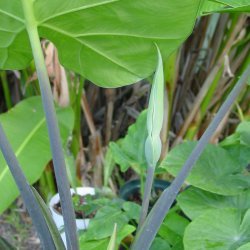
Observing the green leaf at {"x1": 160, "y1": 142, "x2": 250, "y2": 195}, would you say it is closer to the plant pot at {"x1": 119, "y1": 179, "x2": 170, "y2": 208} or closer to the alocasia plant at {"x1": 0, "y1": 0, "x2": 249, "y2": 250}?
the alocasia plant at {"x1": 0, "y1": 0, "x2": 249, "y2": 250}

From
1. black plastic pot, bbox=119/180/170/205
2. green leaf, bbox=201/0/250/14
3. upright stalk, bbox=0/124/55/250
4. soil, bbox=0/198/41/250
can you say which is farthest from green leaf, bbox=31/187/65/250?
soil, bbox=0/198/41/250

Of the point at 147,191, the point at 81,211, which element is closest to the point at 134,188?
the point at 81,211

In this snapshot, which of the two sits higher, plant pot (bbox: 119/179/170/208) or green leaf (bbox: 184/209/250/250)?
green leaf (bbox: 184/209/250/250)

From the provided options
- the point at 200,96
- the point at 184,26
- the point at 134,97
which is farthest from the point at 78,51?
the point at 134,97

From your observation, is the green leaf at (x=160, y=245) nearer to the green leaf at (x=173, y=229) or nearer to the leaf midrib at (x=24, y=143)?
the green leaf at (x=173, y=229)

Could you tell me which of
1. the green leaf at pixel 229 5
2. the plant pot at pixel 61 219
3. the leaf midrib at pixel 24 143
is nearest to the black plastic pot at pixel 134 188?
the plant pot at pixel 61 219

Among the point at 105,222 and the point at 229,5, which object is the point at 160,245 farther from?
the point at 229,5
